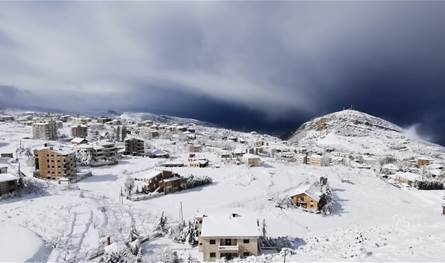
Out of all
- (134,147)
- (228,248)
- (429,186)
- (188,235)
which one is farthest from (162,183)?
(429,186)

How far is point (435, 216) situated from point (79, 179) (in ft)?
179

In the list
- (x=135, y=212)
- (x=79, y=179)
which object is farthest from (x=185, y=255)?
(x=79, y=179)

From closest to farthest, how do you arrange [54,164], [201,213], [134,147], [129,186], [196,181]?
[201,213]
[129,186]
[196,181]
[54,164]
[134,147]

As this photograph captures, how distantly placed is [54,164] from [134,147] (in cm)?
3521

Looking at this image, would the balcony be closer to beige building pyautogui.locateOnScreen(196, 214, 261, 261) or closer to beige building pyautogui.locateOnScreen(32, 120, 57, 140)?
beige building pyautogui.locateOnScreen(196, 214, 261, 261)

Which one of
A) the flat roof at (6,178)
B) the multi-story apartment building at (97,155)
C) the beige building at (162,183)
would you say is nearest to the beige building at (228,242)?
the beige building at (162,183)

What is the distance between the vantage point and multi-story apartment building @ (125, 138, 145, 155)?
87062 millimetres

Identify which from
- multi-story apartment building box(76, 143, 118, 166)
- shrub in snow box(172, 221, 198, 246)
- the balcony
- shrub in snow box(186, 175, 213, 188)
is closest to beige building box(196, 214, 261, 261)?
the balcony

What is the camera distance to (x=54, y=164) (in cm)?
5300

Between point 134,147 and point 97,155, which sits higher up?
point 134,147

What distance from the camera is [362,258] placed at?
21953 millimetres

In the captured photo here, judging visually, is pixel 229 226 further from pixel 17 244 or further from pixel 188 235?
pixel 17 244

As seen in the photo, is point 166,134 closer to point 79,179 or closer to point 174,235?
point 79,179

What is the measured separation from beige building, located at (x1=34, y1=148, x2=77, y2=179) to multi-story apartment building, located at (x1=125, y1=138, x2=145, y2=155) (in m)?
32.3
